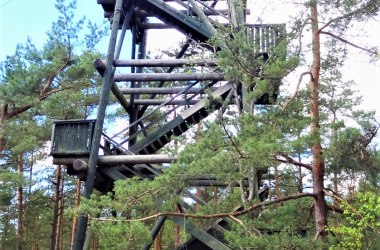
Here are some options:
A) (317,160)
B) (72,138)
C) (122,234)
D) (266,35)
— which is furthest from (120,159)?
(317,160)

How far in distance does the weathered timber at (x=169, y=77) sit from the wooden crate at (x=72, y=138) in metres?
0.94

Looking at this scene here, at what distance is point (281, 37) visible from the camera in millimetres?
6598

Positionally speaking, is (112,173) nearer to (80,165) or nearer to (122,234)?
(80,165)

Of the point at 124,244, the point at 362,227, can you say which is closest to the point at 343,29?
the point at 362,227

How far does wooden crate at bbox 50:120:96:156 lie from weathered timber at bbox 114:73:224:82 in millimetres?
937

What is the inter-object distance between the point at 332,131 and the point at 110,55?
393 centimetres

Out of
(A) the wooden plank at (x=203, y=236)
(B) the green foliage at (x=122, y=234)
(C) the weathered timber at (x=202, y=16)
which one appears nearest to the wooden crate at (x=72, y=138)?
(A) the wooden plank at (x=203, y=236)

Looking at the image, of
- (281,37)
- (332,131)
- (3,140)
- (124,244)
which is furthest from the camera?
(3,140)

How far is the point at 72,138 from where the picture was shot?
757 cm

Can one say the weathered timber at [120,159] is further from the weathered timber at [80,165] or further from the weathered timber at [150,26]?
the weathered timber at [150,26]

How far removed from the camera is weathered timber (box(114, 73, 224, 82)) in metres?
7.31

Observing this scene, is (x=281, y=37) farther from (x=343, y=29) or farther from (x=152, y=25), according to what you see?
(x=152, y=25)

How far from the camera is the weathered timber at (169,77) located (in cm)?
731

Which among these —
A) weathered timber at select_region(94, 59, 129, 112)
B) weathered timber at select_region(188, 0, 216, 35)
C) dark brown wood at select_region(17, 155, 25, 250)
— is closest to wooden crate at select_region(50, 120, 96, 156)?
weathered timber at select_region(94, 59, 129, 112)
